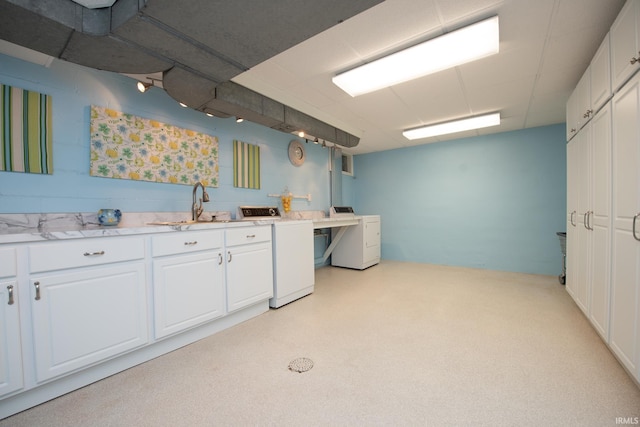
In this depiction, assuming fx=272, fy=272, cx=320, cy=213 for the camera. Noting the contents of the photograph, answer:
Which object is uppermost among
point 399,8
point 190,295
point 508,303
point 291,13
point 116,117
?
point 399,8

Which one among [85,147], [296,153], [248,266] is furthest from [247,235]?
[296,153]

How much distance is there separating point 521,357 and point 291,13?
264cm

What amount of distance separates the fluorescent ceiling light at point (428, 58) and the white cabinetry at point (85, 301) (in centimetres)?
220

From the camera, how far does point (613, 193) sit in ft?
5.85

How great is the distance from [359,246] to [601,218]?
307 centimetres

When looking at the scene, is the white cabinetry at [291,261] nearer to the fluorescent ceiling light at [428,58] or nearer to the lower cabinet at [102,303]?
the lower cabinet at [102,303]

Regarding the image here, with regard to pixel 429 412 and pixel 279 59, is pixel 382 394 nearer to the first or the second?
pixel 429 412

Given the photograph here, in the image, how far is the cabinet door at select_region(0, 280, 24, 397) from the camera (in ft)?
4.42

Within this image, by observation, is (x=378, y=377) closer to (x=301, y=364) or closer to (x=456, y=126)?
(x=301, y=364)

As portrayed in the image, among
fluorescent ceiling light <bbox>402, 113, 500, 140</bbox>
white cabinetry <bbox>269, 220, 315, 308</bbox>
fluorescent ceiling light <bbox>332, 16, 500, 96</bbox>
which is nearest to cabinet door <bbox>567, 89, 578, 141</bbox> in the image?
fluorescent ceiling light <bbox>402, 113, 500, 140</bbox>

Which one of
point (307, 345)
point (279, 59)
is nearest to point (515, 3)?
point (279, 59)

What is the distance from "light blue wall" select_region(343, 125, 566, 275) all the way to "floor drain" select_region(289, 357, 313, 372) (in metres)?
3.96

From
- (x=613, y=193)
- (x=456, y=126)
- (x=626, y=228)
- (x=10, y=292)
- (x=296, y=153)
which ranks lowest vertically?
(x=10, y=292)

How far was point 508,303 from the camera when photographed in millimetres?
2990
